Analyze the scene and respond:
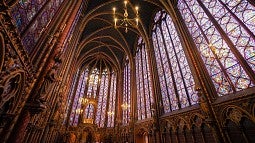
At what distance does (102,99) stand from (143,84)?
9297 millimetres

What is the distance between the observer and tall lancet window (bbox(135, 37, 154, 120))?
12.5 m

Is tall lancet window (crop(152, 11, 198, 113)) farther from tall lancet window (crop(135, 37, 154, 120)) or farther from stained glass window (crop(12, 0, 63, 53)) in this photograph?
stained glass window (crop(12, 0, 63, 53))

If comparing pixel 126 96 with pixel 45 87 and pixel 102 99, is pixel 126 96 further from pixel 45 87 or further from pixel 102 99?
pixel 45 87

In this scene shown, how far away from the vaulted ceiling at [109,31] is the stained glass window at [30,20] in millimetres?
6792

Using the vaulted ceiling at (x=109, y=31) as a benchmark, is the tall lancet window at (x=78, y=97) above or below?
below

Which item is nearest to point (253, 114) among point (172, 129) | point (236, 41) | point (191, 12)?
point (236, 41)

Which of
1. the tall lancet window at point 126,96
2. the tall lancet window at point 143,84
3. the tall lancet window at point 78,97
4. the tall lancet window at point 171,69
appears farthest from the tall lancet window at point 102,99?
the tall lancet window at point 171,69

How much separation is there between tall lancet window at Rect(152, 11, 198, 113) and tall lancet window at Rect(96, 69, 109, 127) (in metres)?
11.7

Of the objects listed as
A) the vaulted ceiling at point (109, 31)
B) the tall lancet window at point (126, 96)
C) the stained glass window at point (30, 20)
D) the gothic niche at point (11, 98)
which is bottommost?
the gothic niche at point (11, 98)

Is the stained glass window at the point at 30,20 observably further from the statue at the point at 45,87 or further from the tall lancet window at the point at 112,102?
the tall lancet window at the point at 112,102

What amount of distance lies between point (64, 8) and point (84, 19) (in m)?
6.59

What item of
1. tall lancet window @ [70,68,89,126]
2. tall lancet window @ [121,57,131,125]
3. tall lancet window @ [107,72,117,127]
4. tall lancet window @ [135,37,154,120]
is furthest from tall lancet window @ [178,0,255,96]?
tall lancet window @ [70,68,89,126]

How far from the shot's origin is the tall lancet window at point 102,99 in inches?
755

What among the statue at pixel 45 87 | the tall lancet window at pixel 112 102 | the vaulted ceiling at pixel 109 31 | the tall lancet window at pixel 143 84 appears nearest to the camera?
the statue at pixel 45 87
